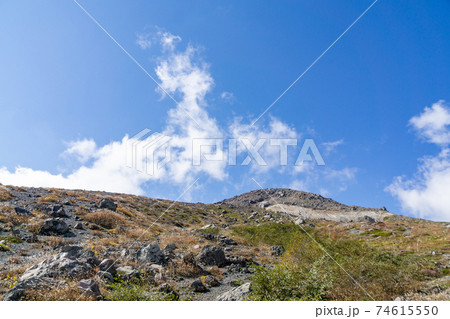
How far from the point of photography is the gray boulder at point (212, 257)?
11.8m

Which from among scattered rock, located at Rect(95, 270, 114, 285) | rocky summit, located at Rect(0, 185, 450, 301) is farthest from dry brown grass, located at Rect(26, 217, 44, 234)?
scattered rock, located at Rect(95, 270, 114, 285)

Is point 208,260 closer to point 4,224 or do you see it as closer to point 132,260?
point 132,260

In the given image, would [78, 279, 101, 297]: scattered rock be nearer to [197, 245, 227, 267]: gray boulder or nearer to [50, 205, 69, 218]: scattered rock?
[197, 245, 227, 267]: gray boulder

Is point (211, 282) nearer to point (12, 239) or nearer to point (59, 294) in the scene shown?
point (59, 294)

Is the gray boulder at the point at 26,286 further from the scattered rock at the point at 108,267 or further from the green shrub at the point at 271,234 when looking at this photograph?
the green shrub at the point at 271,234

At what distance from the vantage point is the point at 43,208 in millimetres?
18484

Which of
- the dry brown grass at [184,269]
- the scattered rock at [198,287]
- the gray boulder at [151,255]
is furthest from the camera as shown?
the gray boulder at [151,255]

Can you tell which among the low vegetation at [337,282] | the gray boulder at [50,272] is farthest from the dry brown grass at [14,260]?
the low vegetation at [337,282]

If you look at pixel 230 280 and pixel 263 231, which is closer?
pixel 230 280

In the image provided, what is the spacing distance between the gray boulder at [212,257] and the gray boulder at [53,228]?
27.7ft

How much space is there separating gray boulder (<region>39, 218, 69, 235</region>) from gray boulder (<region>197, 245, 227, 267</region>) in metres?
8.44

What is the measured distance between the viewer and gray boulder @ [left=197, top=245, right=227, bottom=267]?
38.7ft
